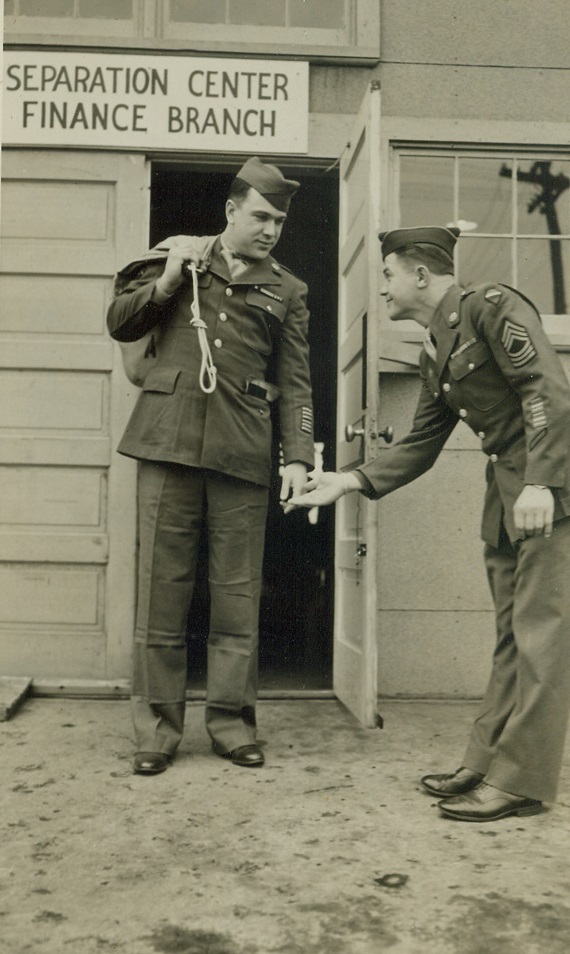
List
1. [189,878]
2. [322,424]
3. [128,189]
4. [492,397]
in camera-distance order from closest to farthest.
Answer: [189,878] < [492,397] < [128,189] < [322,424]

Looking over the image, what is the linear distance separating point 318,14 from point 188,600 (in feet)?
9.74

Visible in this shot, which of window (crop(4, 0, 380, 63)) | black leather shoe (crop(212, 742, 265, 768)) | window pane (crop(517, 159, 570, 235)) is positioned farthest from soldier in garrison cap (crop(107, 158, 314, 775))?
window pane (crop(517, 159, 570, 235))

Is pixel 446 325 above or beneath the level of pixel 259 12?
beneath

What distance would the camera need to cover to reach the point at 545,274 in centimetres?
456

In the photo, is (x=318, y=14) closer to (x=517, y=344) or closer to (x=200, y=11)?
(x=200, y=11)

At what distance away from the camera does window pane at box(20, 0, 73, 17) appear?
4402 millimetres

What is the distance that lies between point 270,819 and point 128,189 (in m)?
2.97

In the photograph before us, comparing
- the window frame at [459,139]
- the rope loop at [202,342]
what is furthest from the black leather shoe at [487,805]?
the window frame at [459,139]

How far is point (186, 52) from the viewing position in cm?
439

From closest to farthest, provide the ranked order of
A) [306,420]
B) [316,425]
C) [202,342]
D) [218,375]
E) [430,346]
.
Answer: [430,346], [202,342], [218,375], [306,420], [316,425]

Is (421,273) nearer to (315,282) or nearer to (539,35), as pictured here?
(539,35)

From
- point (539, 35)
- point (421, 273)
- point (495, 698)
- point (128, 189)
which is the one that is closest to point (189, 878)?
point (495, 698)

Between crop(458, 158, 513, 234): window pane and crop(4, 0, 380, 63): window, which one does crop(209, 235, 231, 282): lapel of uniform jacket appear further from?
crop(458, 158, 513, 234): window pane

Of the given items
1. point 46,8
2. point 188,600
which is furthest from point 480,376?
point 46,8
